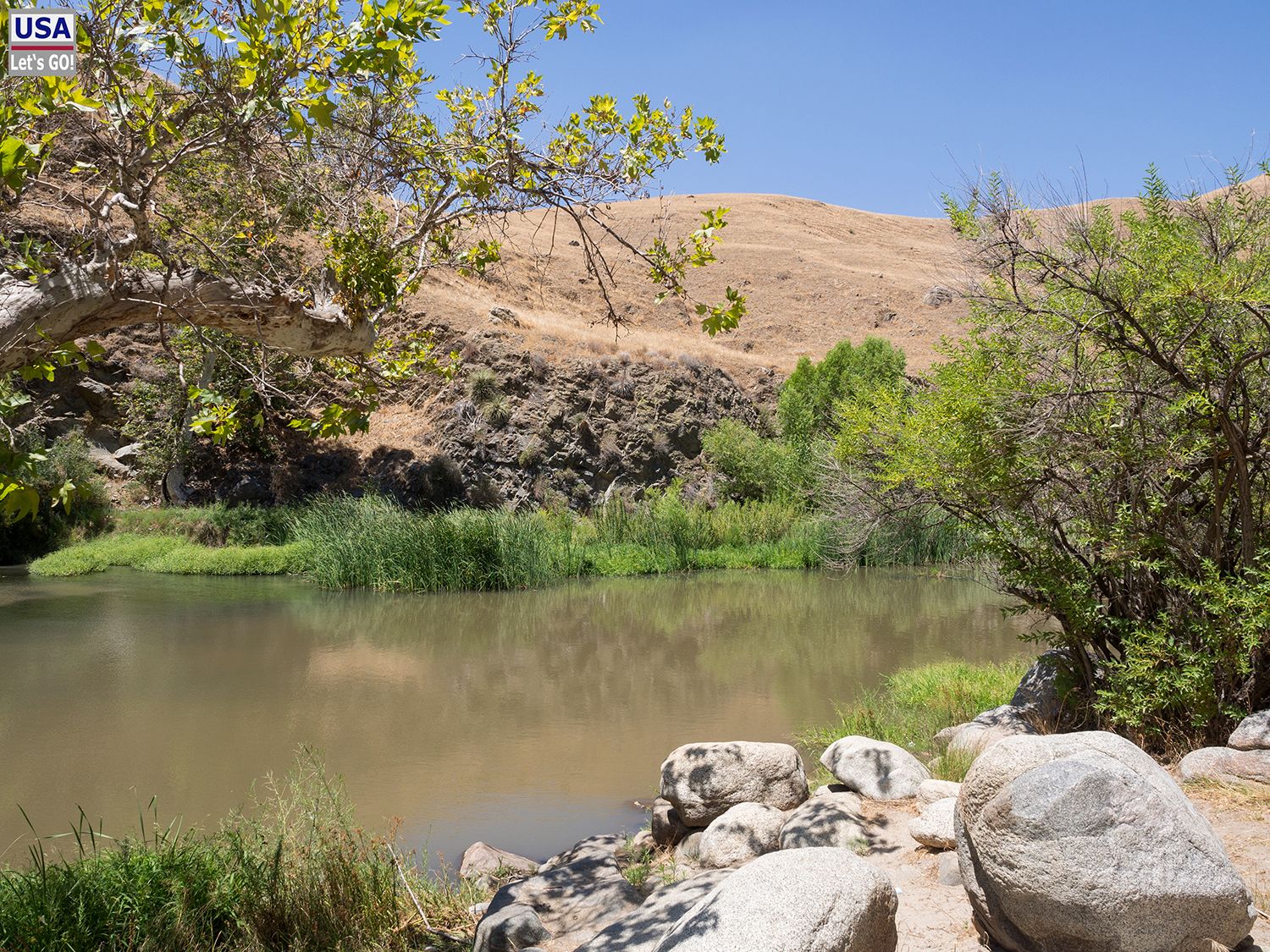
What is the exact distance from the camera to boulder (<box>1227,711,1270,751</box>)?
5.82 meters

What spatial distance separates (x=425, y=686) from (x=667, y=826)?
5.98m

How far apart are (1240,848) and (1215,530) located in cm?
245

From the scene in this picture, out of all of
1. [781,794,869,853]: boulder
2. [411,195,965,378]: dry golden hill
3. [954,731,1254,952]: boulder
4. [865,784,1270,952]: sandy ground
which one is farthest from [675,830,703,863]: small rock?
[411,195,965,378]: dry golden hill

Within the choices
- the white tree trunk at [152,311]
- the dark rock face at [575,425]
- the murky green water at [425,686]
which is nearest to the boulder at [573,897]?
the murky green water at [425,686]

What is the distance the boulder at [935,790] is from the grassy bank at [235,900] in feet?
Result: 9.48

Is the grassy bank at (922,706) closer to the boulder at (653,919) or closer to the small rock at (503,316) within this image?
the boulder at (653,919)

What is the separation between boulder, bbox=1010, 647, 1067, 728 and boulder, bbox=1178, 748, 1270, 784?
1415mm

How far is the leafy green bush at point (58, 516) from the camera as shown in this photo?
21922 mm

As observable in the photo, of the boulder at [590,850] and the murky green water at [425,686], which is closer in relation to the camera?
the boulder at [590,850]

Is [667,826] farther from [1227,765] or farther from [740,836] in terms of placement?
[1227,765]

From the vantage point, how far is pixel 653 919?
14.1 feet

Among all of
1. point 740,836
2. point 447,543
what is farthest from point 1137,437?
point 447,543

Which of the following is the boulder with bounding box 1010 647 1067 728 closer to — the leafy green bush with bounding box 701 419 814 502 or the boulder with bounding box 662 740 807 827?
the boulder with bounding box 662 740 807 827

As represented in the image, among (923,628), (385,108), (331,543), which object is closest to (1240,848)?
(385,108)
